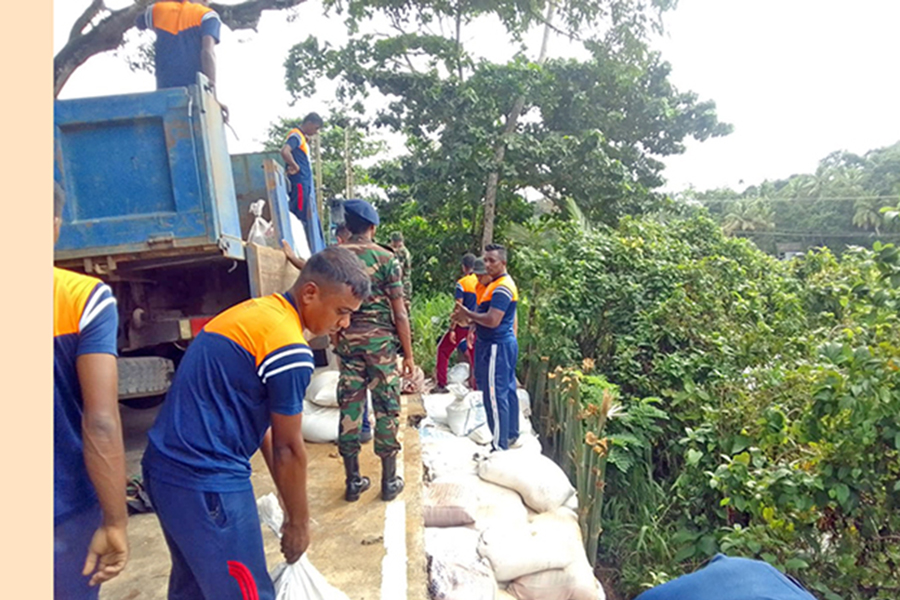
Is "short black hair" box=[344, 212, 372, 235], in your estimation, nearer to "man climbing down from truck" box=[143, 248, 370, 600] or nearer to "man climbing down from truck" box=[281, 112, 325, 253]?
"man climbing down from truck" box=[143, 248, 370, 600]

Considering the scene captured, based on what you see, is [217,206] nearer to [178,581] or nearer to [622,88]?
[178,581]

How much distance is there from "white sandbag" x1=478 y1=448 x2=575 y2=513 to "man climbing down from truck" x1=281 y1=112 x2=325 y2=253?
2.44 meters

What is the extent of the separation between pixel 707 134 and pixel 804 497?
8.95 metres

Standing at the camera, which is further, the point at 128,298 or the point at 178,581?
the point at 128,298

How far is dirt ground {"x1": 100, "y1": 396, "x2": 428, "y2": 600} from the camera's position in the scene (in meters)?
2.07

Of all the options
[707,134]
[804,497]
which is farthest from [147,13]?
[707,134]

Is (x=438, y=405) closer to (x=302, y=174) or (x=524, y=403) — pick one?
(x=524, y=403)

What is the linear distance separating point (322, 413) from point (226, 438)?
214cm

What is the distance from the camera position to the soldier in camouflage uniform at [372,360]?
2.68 m

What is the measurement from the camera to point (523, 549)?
2.78 meters

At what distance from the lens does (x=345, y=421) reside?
2.66m

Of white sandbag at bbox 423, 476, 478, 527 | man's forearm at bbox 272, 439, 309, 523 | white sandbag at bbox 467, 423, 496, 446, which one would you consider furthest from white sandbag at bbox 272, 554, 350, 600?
white sandbag at bbox 467, 423, 496, 446

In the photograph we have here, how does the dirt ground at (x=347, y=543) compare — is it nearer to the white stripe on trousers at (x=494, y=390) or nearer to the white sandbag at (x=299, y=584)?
the white sandbag at (x=299, y=584)

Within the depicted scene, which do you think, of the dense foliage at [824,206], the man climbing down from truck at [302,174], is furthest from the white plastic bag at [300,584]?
the dense foliage at [824,206]
